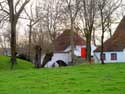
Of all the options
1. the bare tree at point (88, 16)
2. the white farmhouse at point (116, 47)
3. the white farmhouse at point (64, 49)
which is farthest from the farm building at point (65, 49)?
the bare tree at point (88, 16)

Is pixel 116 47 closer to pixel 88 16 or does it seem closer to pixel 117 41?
pixel 117 41

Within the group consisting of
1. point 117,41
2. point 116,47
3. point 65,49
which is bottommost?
point 65,49

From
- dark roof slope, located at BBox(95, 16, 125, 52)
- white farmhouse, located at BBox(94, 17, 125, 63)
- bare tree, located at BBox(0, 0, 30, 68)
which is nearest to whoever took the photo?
bare tree, located at BBox(0, 0, 30, 68)

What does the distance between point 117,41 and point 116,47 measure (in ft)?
4.58

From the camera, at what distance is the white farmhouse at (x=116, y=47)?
7488cm

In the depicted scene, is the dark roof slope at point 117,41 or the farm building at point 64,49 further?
the farm building at point 64,49

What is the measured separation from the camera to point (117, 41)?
77.2 meters

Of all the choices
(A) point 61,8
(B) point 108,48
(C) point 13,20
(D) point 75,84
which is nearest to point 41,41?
(B) point 108,48

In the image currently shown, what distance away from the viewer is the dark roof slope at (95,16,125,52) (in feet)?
244

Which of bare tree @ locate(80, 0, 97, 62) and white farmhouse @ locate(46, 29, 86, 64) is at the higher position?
bare tree @ locate(80, 0, 97, 62)

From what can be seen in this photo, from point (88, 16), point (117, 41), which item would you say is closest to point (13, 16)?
point (88, 16)

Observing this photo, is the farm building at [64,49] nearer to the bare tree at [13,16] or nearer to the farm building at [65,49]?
the farm building at [65,49]

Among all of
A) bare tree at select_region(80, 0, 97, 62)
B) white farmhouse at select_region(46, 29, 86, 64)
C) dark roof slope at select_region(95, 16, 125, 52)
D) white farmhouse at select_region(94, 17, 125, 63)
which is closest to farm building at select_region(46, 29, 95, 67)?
white farmhouse at select_region(46, 29, 86, 64)

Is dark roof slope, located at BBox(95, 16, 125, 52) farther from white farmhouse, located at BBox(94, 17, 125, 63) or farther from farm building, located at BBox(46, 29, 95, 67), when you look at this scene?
farm building, located at BBox(46, 29, 95, 67)
